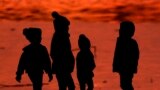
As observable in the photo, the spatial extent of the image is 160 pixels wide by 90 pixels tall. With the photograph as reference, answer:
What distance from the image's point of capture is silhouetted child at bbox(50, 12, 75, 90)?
10578 mm

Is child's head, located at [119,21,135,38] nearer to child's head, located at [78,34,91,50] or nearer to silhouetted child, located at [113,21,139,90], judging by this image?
silhouetted child, located at [113,21,139,90]

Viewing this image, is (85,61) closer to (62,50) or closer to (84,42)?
(84,42)

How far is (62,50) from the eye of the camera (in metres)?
10.6

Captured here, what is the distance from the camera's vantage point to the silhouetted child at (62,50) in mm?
10578

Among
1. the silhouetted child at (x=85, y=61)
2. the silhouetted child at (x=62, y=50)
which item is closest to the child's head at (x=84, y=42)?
the silhouetted child at (x=85, y=61)

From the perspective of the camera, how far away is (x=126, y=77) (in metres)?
10.5

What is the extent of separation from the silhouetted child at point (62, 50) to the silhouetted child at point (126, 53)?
0.80 metres

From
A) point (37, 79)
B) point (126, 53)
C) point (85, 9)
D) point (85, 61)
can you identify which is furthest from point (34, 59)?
point (85, 9)

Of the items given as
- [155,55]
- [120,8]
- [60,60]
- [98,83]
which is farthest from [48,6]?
[60,60]

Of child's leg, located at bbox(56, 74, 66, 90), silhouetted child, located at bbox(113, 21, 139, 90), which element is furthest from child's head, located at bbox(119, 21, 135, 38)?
child's leg, located at bbox(56, 74, 66, 90)

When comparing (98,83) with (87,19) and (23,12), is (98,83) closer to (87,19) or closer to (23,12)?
(87,19)

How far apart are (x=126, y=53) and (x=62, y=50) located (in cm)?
106

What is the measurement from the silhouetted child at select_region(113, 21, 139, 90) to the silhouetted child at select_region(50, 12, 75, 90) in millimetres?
804

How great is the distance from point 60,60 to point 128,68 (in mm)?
1141
